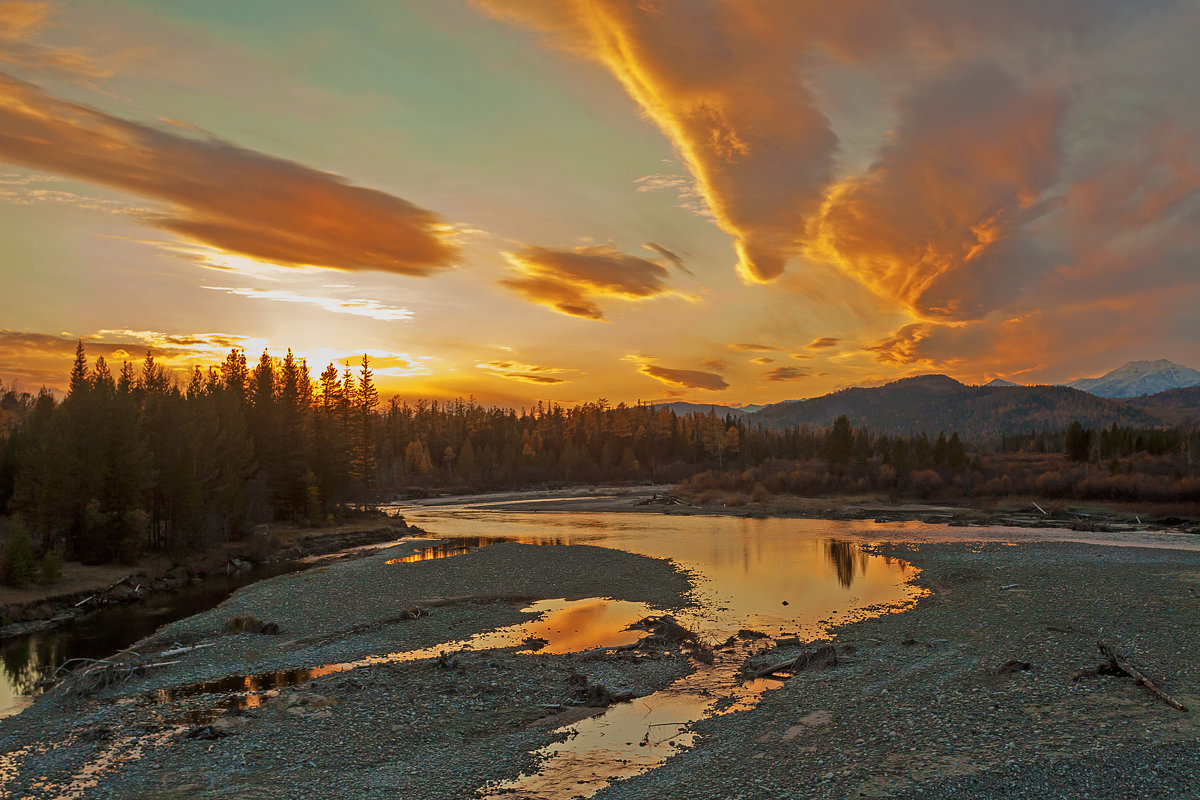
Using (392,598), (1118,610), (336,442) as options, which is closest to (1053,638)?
(1118,610)

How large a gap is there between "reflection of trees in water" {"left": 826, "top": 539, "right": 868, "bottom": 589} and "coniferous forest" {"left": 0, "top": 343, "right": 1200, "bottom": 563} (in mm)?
43383

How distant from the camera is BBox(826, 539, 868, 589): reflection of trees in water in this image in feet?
125

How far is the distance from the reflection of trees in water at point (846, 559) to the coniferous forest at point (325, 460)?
4338cm

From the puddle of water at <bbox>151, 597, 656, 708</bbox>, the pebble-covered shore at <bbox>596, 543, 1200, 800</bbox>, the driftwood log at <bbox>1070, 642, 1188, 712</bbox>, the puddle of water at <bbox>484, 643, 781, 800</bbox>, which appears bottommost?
the puddle of water at <bbox>151, 597, 656, 708</bbox>

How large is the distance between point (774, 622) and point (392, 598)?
59.1 ft

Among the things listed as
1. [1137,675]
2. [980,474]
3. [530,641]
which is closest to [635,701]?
[530,641]

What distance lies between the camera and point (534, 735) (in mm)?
15688

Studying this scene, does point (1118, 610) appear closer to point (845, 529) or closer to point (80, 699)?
point (80, 699)

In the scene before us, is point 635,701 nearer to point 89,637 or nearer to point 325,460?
point 89,637

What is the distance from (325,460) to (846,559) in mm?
54917

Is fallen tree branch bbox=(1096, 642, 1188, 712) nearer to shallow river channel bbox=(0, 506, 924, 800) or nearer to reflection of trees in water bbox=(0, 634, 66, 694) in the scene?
shallow river channel bbox=(0, 506, 924, 800)

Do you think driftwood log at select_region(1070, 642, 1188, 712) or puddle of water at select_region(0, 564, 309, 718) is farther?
puddle of water at select_region(0, 564, 309, 718)

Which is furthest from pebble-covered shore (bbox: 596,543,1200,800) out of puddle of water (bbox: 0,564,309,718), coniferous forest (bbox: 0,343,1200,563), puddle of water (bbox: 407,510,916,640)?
coniferous forest (bbox: 0,343,1200,563)

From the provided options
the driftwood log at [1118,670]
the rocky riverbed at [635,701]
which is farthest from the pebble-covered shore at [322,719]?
the driftwood log at [1118,670]
